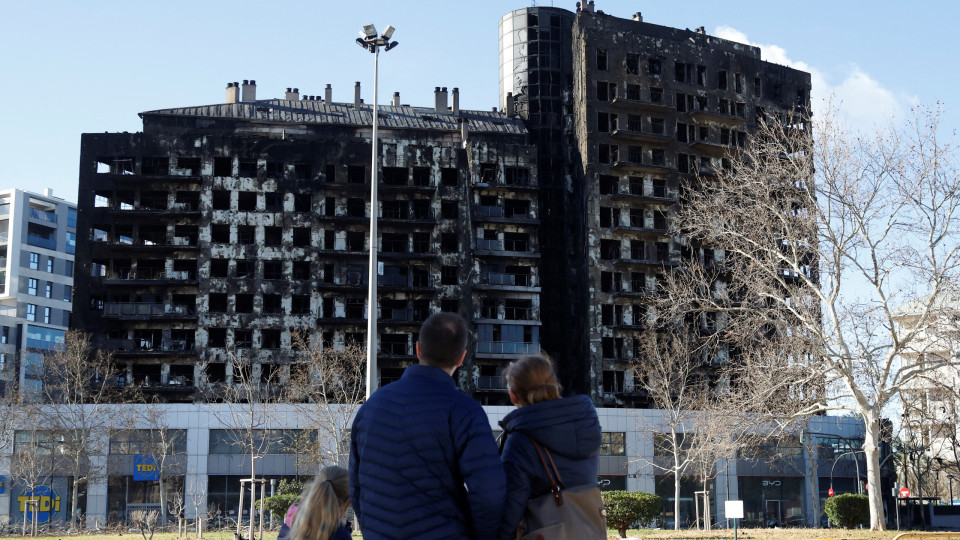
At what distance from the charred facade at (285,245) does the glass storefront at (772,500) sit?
18124 millimetres

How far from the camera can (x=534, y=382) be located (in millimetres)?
5938

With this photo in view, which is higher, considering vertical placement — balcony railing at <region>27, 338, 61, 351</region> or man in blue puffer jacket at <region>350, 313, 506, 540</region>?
balcony railing at <region>27, 338, 61, 351</region>

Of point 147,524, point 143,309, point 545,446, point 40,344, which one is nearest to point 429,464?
point 545,446

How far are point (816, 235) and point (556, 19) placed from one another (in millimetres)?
66092

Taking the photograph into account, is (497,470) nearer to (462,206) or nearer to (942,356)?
(942,356)

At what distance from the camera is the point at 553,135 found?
87.5m

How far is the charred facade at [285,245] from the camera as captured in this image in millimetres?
72875

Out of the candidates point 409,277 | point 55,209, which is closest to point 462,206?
point 409,277

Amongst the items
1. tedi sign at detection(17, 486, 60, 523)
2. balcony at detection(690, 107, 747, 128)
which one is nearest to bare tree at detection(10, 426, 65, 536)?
tedi sign at detection(17, 486, 60, 523)

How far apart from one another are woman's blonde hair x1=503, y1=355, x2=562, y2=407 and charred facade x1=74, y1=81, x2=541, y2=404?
66.6 meters

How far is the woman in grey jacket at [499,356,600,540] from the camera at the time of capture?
5625mm

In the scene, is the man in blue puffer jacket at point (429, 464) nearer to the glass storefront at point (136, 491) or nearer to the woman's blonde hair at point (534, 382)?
the woman's blonde hair at point (534, 382)

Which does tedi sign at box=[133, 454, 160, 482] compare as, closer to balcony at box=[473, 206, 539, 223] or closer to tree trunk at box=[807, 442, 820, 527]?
balcony at box=[473, 206, 539, 223]

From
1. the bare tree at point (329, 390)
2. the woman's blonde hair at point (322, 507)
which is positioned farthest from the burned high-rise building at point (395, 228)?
the woman's blonde hair at point (322, 507)
